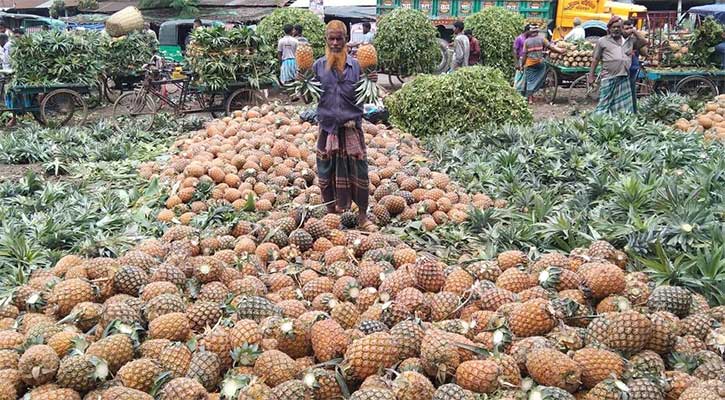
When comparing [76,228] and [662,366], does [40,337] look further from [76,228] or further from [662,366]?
[662,366]

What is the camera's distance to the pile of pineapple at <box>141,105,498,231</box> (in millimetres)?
5832

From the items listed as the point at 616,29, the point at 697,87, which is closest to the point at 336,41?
the point at 616,29

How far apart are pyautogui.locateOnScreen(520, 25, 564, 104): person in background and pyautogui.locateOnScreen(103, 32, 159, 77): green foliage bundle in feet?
30.3

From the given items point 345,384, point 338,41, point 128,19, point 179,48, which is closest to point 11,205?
point 338,41

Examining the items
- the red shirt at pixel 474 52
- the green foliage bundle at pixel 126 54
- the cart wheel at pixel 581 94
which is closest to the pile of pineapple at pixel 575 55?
the cart wheel at pixel 581 94

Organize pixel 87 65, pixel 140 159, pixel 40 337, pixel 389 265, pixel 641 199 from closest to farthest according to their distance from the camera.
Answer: pixel 40 337, pixel 389 265, pixel 641 199, pixel 140 159, pixel 87 65

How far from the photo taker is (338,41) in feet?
17.4

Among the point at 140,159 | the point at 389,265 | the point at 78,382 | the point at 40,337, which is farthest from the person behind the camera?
the point at 140,159

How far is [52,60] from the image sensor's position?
39.7 ft

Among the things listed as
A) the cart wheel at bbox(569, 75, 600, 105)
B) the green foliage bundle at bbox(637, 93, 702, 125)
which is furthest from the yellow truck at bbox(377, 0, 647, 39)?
the green foliage bundle at bbox(637, 93, 702, 125)

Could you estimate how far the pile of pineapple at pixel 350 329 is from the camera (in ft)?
8.84

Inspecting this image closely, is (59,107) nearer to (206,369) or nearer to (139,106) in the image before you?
(139,106)

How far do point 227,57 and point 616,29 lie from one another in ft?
23.4

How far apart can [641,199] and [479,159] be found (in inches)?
96.9
